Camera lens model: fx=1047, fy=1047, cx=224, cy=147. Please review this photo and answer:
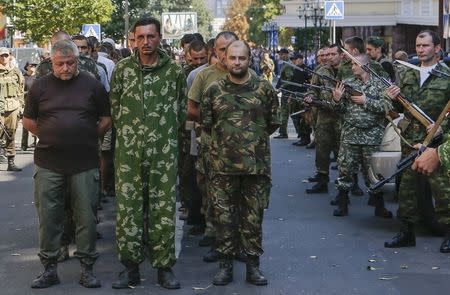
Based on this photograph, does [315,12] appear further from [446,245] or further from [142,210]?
[142,210]

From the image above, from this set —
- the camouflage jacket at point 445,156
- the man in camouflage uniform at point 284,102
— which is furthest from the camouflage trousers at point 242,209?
the man in camouflage uniform at point 284,102

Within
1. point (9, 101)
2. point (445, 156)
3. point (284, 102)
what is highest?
point (445, 156)

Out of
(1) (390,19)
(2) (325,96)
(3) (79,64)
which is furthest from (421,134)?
(1) (390,19)

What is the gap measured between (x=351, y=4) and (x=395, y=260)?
136 ft

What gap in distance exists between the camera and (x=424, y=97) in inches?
367

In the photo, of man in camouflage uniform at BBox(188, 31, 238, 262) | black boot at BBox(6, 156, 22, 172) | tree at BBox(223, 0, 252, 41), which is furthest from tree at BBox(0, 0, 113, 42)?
tree at BBox(223, 0, 252, 41)

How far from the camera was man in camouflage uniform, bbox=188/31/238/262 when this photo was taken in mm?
8852

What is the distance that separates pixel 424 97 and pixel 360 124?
5.52 ft

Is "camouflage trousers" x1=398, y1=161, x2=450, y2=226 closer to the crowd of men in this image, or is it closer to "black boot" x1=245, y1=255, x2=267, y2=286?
the crowd of men

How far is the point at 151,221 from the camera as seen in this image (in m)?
7.82

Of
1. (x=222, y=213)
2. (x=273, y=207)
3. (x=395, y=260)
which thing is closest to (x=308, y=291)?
(x=222, y=213)

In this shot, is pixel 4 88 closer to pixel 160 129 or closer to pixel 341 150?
pixel 341 150

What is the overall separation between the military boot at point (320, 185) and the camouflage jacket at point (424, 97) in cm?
388

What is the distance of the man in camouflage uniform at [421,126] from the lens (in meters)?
9.27
